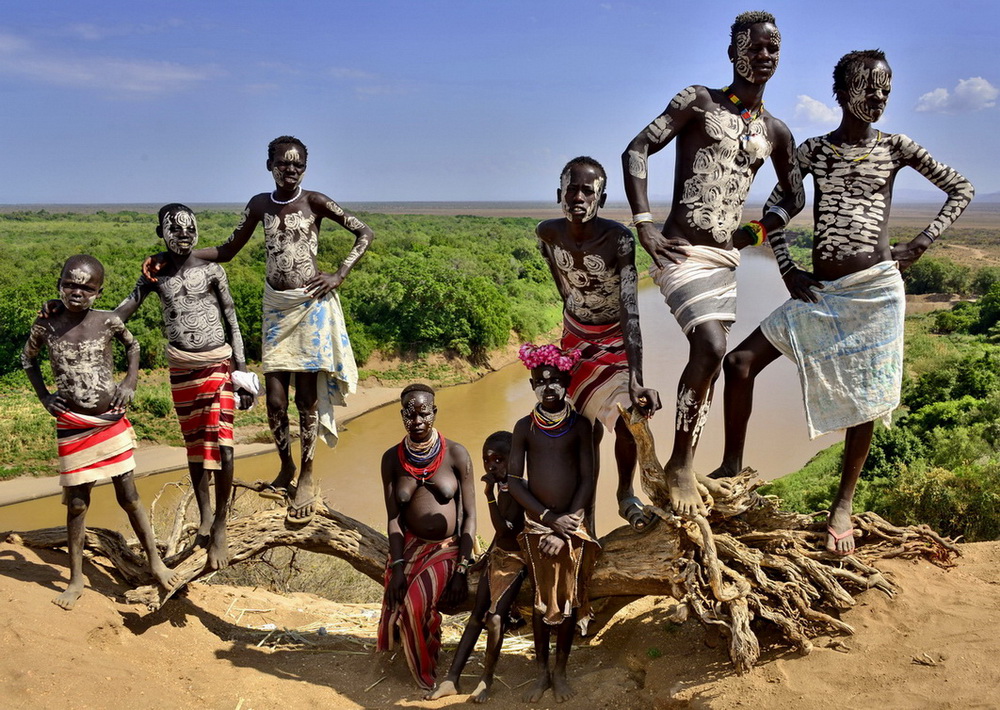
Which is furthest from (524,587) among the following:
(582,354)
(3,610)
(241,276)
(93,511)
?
(241,276)

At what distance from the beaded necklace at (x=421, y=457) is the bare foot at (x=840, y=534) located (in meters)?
2.13

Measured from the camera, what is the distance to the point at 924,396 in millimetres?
15820

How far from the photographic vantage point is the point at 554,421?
4242mm

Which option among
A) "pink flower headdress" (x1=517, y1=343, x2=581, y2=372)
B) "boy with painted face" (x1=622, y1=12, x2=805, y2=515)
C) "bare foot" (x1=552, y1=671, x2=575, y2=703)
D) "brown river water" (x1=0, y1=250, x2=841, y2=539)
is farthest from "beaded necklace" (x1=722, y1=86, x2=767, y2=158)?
"brown river water" (x1=0, y1=250, x2=841, y2=539)

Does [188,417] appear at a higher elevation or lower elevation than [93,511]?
higher

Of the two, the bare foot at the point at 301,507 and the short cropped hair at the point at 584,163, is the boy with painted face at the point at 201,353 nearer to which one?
the bare foot at the point at 301,507

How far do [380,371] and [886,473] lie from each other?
11.7m

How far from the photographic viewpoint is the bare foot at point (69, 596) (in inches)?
180

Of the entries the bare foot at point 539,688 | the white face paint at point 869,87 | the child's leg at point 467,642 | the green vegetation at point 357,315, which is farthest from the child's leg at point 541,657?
the green vegetation at point 357,315

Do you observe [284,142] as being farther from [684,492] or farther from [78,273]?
[684,492]

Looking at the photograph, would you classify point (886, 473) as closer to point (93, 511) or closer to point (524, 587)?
point (524, 587)

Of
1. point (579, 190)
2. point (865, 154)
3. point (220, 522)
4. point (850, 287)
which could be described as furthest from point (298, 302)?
point (865, 154)

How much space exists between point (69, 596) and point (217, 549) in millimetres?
812

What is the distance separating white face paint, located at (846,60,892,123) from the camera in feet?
12.8
